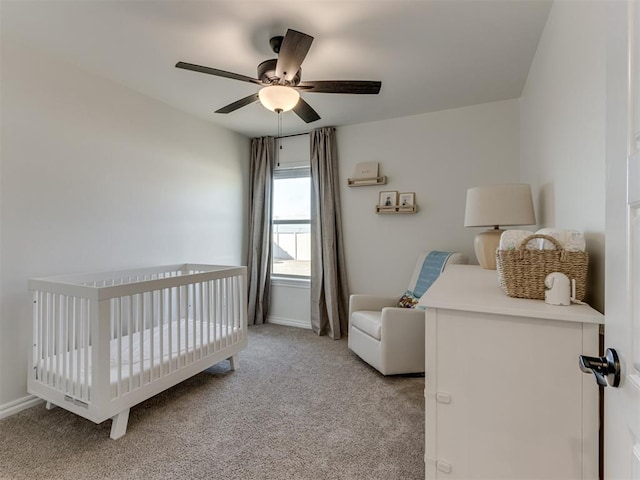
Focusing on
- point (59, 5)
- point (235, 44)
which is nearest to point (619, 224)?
point (235, 44)

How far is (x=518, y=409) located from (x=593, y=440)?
7.3 inches

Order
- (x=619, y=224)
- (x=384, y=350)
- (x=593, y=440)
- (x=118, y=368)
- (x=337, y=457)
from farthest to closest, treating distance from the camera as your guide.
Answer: (x=384, y=350)
(x=118, y=368)
(x=337, y=457)
(x=593, y=440)
(x=619, y=224)

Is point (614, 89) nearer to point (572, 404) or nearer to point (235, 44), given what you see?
point (572, 404)

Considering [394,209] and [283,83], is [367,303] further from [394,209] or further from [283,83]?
[283,83]

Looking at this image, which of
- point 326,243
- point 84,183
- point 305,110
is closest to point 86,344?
point 84,183

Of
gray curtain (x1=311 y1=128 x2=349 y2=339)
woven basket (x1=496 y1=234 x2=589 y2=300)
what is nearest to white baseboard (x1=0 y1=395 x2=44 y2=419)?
gray curtain (x1=311 y1=128 x2=349 y2=339)

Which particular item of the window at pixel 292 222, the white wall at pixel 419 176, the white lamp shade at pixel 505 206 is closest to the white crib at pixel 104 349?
the window at pixel 292 222

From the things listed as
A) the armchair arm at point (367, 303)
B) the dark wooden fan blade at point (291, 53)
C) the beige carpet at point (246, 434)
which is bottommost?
the beige carpet at point (246, 434)

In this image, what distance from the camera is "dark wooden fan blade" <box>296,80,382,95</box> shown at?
1.85 m

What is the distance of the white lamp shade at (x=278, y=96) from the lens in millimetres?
1838

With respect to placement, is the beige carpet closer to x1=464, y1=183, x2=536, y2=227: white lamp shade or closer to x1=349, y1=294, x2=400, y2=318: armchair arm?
x1=349, y1=294, x2=400, y2=318: armchair arm

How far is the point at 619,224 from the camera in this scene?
0.64 m

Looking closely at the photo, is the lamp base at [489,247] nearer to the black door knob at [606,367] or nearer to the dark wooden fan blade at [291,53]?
the black door knob at [606,367]

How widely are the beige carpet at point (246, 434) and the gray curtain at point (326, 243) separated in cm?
104
